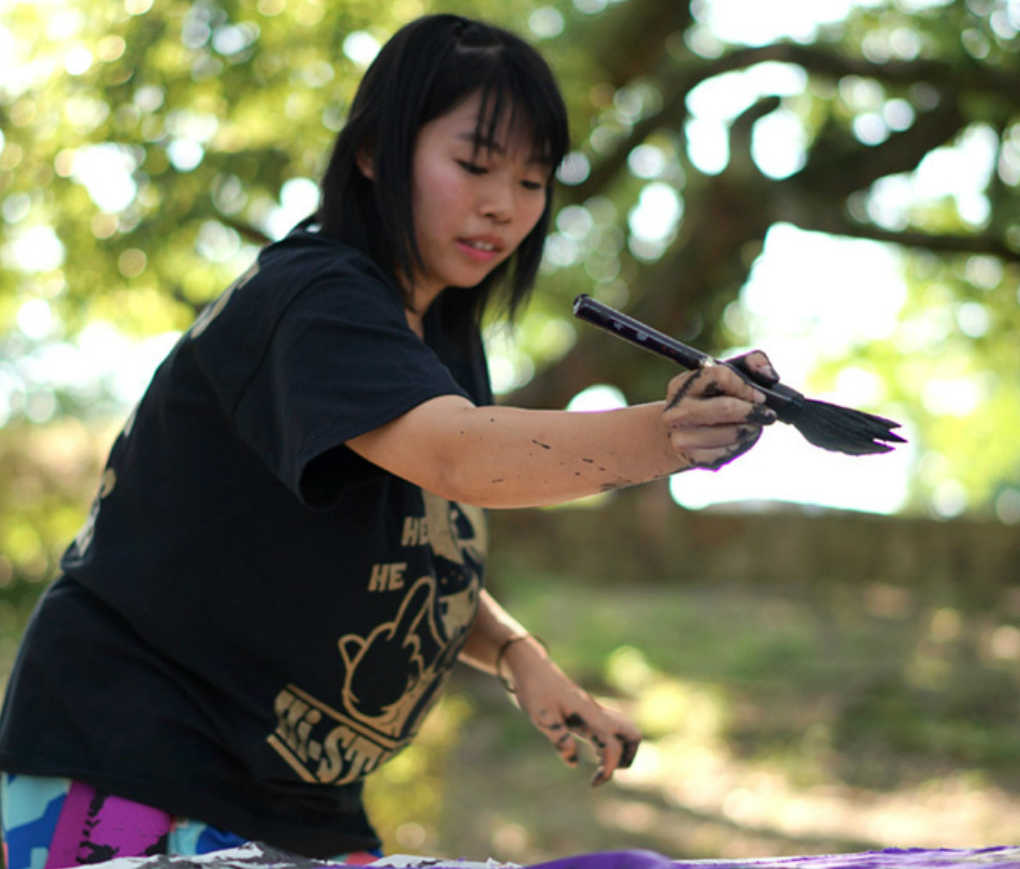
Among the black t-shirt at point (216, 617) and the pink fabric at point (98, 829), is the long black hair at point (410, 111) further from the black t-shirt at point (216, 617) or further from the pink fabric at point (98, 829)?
the pink fabric at point (98, 829)

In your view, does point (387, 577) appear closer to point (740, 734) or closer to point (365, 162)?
point (365, 162)

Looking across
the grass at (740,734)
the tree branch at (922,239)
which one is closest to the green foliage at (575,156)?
the tree branch at (922,239)

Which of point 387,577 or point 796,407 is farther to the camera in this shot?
point 387,577

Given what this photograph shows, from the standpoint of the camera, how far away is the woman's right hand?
1104 millimetres

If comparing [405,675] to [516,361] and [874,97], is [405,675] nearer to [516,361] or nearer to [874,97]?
[874,97]

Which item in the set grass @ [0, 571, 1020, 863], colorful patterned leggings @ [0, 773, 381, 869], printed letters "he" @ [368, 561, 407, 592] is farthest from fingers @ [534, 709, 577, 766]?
grass @ [0, 571, 1020, 863]

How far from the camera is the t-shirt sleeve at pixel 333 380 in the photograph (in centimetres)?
124

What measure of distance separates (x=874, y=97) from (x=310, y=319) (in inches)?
248

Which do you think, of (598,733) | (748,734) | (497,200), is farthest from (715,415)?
(748,734)

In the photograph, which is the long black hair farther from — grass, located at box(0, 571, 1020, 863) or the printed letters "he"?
grass, located at box(0, 571, 1020, 863)

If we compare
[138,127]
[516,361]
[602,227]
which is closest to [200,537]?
[138,127]

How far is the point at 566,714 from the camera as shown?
77.4 inches

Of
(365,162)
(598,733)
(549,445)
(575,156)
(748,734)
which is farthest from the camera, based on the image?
(748,734)

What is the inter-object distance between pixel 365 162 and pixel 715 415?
0.76m
